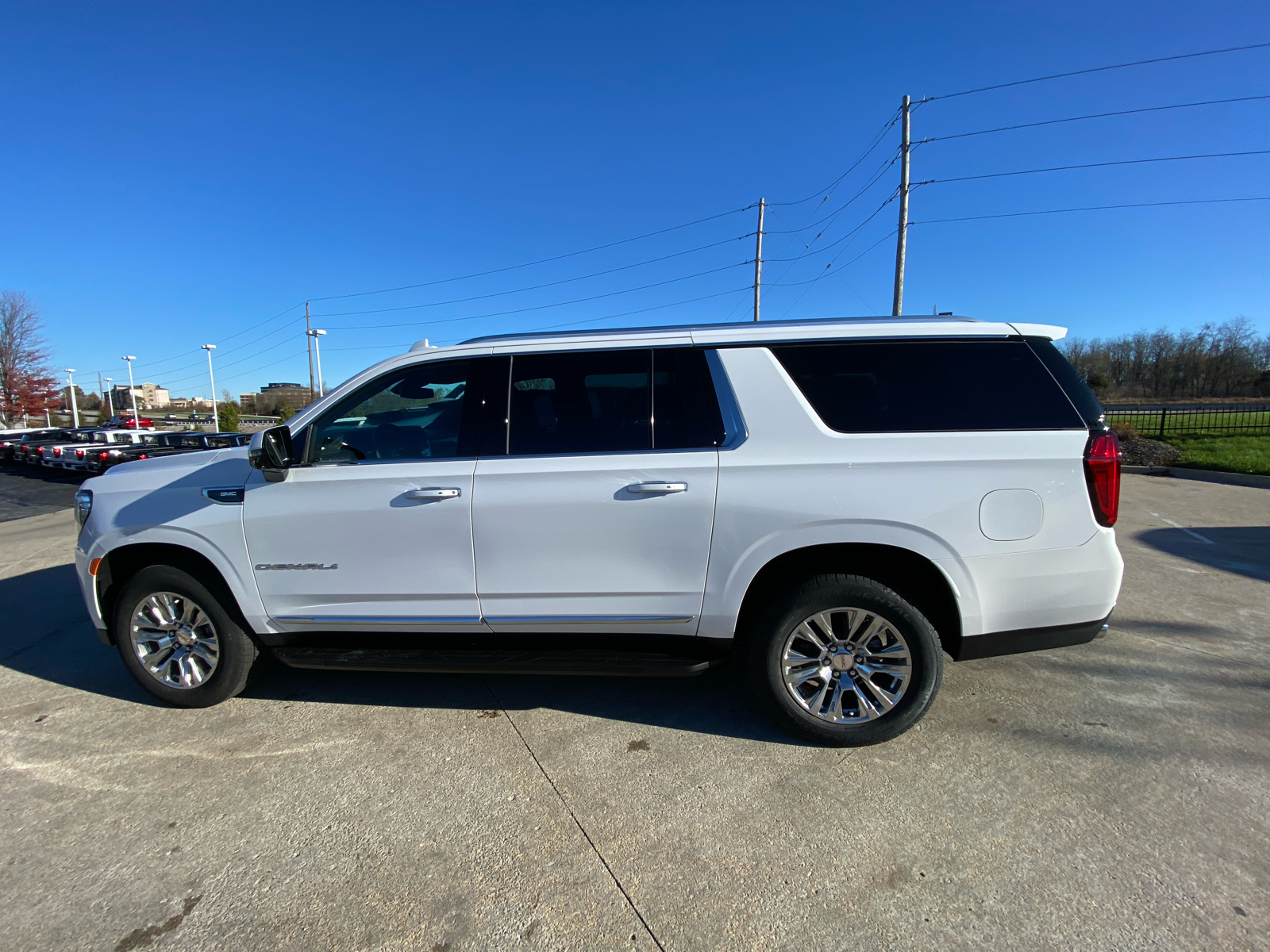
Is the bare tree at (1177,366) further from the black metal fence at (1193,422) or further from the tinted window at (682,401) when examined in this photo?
the tinted window at (682,401)

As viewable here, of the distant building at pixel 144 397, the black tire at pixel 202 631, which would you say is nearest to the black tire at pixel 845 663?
the black tire at pixel 202 631

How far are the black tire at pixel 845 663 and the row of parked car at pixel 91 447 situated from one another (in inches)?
517

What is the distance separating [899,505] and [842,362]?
0.71 meters

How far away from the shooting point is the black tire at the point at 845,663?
2.75m

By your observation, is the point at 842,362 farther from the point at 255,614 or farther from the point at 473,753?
the point at 255,614

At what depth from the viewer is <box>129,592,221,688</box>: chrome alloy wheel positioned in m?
3.28

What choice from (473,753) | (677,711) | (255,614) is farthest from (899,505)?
(255,614)

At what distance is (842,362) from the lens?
285cm

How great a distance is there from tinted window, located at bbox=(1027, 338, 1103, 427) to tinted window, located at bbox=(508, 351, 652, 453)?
5.97 feet

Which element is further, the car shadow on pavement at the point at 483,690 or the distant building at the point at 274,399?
the distant building at the point at 274,399

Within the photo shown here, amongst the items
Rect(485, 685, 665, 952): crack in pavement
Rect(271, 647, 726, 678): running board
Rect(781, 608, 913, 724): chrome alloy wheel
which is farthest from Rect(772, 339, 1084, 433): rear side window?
Rect(485, 685, 665, 952): crack in pavement

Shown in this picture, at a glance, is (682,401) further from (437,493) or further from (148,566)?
(148,566)

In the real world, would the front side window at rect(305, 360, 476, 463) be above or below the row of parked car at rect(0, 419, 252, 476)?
above

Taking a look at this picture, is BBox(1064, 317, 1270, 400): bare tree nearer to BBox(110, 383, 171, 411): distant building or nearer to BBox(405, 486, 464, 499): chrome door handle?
BBox(405, 486, 464, 499): chrome door handle
